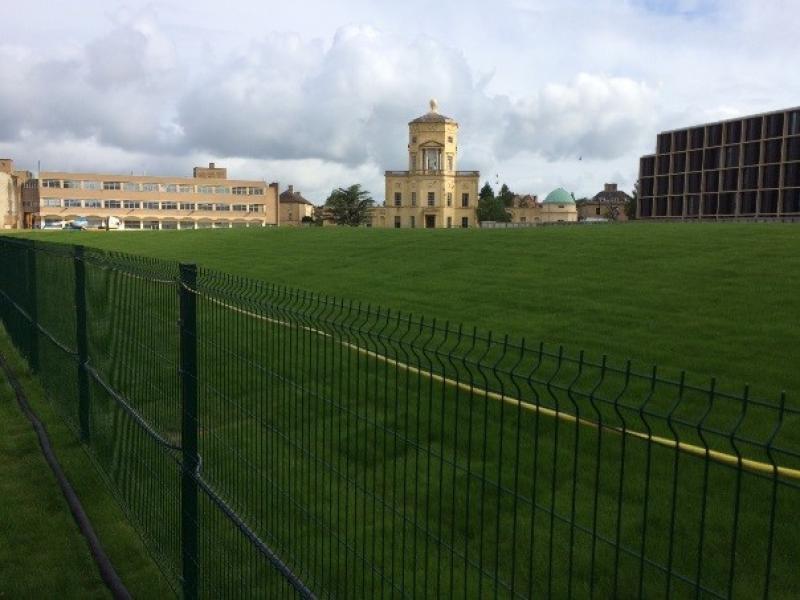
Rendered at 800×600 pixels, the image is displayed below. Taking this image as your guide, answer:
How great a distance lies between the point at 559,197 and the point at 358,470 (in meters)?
132

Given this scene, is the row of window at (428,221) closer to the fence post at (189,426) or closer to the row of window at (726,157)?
the row of window at (726,157)

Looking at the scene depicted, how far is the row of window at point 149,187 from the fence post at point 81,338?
124062 millimetres

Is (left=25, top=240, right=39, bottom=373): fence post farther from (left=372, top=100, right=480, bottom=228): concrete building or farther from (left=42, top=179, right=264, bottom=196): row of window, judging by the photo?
(left=42, top=179, right=264, bottom=196): row of window

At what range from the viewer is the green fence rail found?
4.29 meters

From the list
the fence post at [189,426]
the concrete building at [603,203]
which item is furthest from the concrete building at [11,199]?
the fence post at [189,426]

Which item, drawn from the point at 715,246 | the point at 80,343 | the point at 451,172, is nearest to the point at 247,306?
the point at 80,343

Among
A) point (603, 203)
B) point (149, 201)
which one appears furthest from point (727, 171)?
point (149, 201)

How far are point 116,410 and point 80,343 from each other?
5.94ft

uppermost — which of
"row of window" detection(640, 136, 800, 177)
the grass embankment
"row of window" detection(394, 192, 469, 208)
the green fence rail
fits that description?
"row of window" detection(640, 136, 800, 177)

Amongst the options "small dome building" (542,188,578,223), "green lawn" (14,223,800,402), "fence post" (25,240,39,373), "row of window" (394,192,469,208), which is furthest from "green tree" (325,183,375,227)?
"fence post" (25,240,39,373)

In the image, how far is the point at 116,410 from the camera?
752 cm

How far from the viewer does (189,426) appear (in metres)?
5.30

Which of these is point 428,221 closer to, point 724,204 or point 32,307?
point 724,204

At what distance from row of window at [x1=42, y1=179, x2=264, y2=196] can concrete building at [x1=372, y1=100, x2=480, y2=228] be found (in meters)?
28.7
